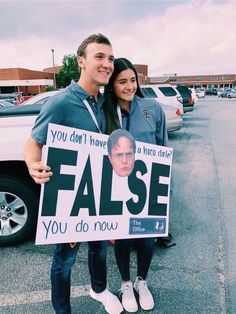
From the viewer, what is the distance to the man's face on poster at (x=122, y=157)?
1.85 metres

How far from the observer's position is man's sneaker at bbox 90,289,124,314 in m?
2.22

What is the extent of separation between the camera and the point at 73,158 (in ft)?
5.78

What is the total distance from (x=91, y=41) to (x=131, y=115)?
1.71ft

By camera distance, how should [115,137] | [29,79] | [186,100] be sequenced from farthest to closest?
[29,79]
[186,100]
[115,137]

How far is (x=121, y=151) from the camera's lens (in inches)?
73.1

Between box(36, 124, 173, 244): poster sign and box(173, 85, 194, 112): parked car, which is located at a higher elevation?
box(173, 85, 194, 112): parked car

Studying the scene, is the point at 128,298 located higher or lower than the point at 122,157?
lower

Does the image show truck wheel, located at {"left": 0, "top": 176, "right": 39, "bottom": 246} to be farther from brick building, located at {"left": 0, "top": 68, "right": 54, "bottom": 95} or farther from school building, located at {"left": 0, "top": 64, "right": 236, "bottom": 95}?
brick building, located at {"left": 0, "top": 68, "right": 54, "bottom": 95}

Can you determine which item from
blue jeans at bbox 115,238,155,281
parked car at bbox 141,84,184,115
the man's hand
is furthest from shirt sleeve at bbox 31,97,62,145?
parked car at bbox 141,84,184,115

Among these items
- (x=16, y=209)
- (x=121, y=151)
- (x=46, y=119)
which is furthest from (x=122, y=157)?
(x=16, y=209)

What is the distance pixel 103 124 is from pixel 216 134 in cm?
963

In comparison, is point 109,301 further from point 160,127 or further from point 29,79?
point 29,79

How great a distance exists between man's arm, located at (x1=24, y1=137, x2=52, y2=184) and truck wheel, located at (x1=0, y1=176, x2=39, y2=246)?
1.32 meters

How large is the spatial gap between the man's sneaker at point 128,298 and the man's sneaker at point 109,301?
0.04 meters
